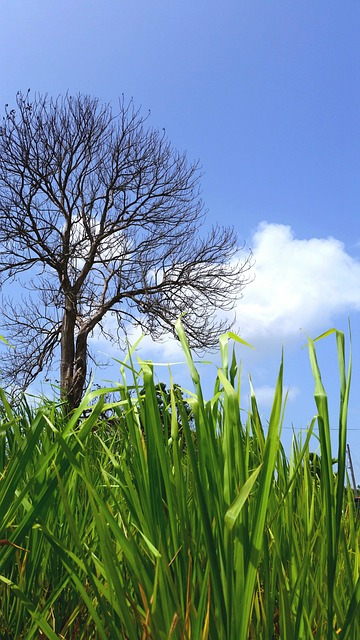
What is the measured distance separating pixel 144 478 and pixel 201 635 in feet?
0.61

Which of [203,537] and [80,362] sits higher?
[80,362]

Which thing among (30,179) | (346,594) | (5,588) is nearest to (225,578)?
(346,594)

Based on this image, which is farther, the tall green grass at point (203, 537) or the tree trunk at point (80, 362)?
the tree trunk at point (80, 362)

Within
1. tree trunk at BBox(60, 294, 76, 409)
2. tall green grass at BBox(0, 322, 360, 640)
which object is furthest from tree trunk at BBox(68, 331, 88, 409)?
tall green grass at BBox(0, 322, 360, 640)

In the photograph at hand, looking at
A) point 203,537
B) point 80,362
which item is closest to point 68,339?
point 80,362

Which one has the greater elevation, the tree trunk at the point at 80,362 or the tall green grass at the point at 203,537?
the tree trunk at the point at 80,362

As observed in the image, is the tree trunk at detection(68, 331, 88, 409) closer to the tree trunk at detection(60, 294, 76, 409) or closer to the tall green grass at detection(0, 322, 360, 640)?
the tree trunk at detection(60, 294, 76, 409)

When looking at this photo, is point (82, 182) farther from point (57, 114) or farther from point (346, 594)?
point (346, 594)

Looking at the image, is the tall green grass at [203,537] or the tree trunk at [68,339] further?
the tree trunk at [68,339]

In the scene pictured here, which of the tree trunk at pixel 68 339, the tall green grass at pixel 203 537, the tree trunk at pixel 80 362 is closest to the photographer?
the tall green grass at pixel 203 537

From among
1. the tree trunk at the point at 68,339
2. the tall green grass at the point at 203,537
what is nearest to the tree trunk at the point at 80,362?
the tree trunk at the point at 68,339

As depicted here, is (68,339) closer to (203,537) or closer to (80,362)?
(80,362)

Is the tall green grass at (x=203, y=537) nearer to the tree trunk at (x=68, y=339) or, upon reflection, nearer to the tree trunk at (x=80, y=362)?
the tree trunk at (x=80, y=362)

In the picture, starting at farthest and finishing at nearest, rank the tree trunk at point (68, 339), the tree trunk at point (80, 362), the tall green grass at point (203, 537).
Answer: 1. the tree trunk at point (68, 339)
2. the tree trunk at point (80, 362)
3. the tall green grass at point (203, 537)
